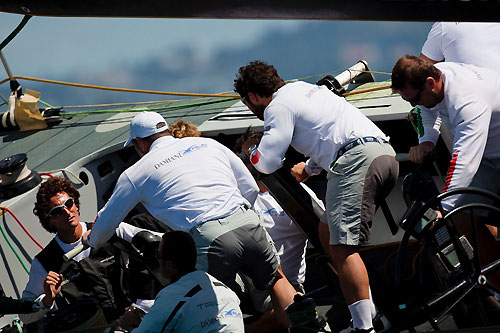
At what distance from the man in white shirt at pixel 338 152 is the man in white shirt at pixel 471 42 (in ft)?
2.87

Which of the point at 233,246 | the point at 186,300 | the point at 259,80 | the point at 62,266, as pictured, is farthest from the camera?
the point at 62,266

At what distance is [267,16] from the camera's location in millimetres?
2129

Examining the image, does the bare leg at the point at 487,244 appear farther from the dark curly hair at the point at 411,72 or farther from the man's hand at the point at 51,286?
the man's hand at the point at 51,286

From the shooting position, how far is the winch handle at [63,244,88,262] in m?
3.58

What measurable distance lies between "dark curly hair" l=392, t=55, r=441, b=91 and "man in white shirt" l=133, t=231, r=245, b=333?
1.17 meters

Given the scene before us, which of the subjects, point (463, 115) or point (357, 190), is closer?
point (463, 115)

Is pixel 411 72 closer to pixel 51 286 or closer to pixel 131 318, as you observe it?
pixel 131 318

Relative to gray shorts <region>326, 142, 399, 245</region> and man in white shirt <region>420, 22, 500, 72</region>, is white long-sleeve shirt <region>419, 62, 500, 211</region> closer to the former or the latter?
gray shorts <region>326, 142, 399, 245</region>

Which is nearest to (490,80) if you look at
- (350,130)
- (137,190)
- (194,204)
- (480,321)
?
(350,130)

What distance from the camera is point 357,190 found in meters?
3.31

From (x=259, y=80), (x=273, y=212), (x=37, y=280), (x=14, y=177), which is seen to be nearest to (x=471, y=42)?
(x=259, y=80)

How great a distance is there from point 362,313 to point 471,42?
1662mm

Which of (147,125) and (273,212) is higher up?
(147,125)

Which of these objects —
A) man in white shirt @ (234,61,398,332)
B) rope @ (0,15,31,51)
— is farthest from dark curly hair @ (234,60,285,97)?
rope @ (0,15,31,51)
